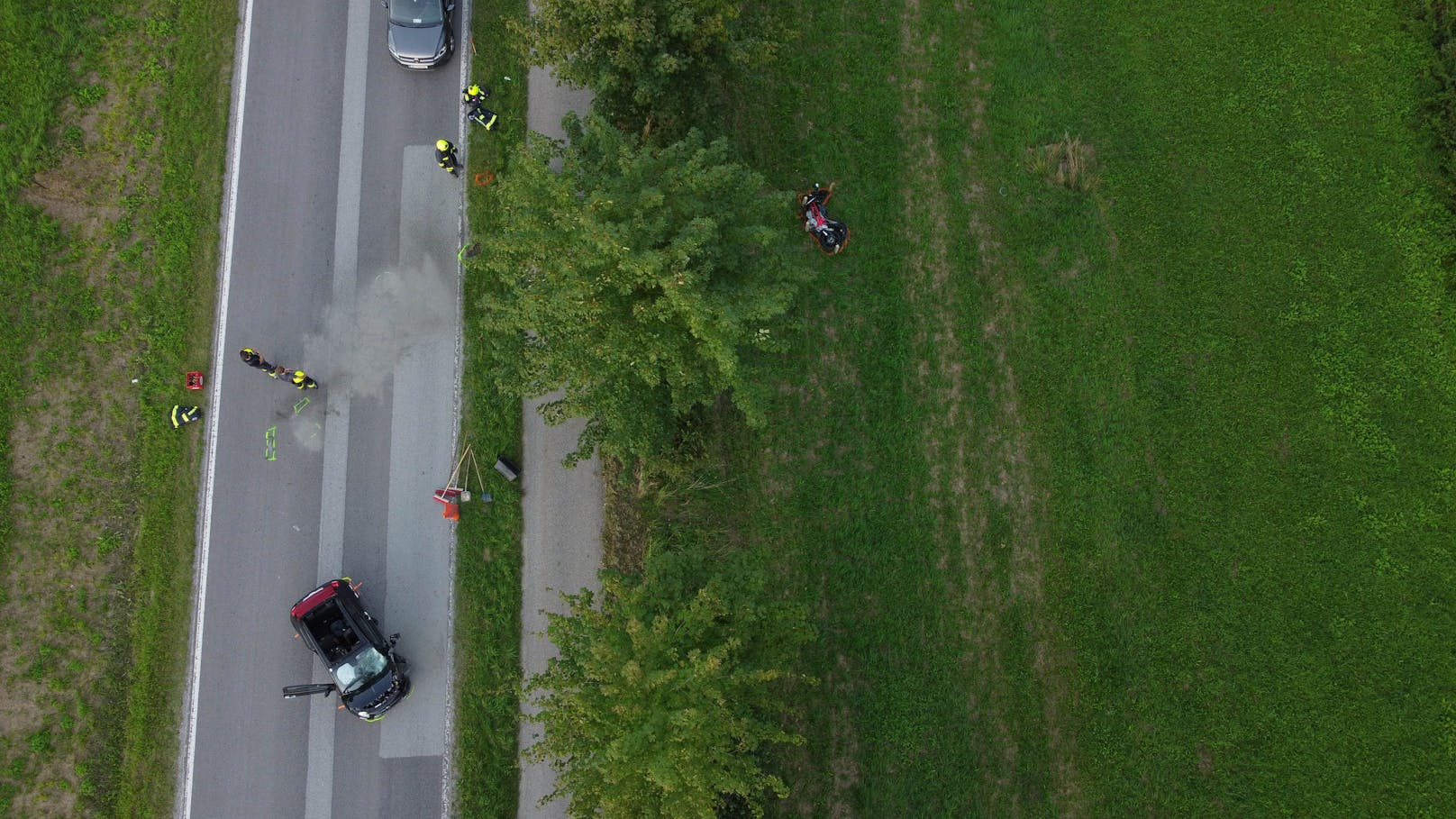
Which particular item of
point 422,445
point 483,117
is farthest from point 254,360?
point 483,117

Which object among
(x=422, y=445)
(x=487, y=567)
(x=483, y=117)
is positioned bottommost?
(x=487, y=567)

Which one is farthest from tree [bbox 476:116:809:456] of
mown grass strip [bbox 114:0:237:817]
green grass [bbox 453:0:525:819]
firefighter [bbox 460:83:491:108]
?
mown grass strip [bbox 114:0:237:817]

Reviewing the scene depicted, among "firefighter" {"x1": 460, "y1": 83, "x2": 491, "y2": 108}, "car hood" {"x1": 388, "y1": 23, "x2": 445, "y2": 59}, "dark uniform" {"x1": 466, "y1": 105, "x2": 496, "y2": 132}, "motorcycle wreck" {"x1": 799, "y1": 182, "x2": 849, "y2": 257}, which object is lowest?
"motorcycle wreck" {"x1": 799, "y1": 182, "x2": 849, "y2": 257}

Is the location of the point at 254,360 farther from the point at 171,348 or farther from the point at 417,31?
the point at 417,31

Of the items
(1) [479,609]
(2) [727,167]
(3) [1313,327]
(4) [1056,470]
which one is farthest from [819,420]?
(3) [1313,327]

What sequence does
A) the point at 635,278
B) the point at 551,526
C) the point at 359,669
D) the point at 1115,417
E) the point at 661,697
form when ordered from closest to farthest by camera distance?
the point at 661,697 < the point at 635,278 < the point at 359,669 < the point at 551,526 < the point at 1115,417

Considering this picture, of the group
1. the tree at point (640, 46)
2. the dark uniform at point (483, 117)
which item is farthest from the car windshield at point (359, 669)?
the tree at point (640, 46)

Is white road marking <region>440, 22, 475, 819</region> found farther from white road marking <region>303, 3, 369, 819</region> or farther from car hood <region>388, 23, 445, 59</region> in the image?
white road marking <region>303, 3, 369, 819</region>
